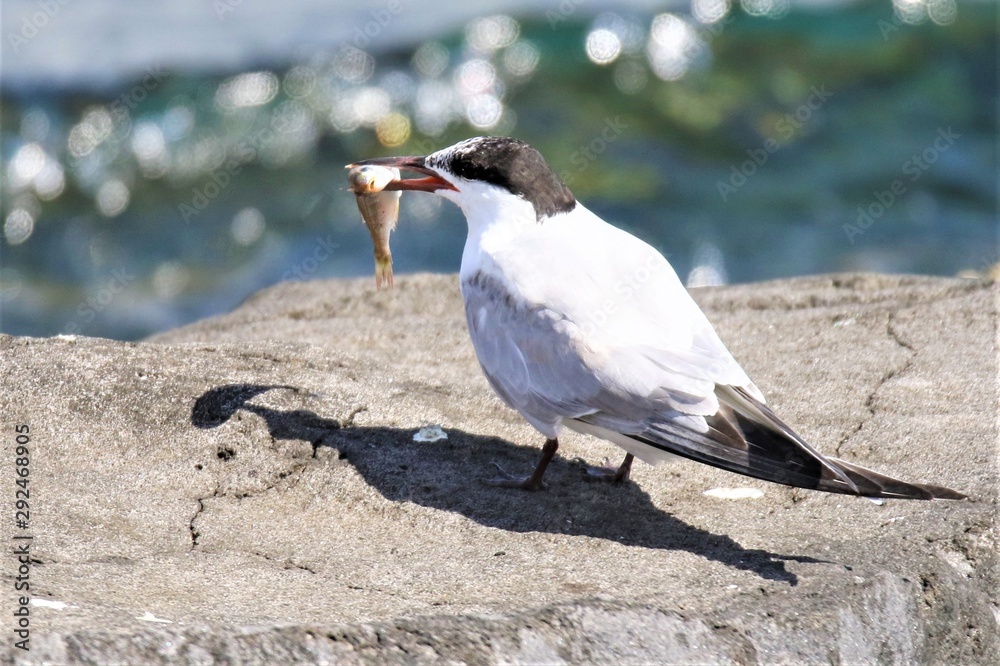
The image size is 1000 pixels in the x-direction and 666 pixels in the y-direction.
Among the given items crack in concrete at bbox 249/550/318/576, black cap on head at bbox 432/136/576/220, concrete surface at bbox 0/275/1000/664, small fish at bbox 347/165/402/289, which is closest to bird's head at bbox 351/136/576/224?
black cap on head at bbox 432/136/576/220

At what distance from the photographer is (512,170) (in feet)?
13.0

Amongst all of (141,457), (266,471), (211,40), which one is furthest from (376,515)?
(211,40)

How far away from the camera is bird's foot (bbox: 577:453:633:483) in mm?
3777

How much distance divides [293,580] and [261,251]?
272 inches

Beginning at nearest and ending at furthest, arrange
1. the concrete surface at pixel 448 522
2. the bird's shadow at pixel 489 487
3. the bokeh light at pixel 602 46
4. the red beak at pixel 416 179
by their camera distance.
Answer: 1. the concrete surface at pixel 448 522
2. the bird's shadow at pixel 489 487
3. the red beak at pixel 416 179
4. the bokeh light at pixel 602 46

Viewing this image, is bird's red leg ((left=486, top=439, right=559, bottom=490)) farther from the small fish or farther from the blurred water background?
the blurred water background

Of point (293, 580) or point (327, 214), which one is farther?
point (327, 214)

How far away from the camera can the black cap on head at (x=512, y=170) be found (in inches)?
156

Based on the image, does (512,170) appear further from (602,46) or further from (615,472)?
(602,46)

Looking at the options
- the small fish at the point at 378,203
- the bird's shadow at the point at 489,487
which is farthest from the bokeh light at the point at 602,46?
the bird's shadow at the point at 489,487

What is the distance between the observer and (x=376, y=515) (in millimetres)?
3512

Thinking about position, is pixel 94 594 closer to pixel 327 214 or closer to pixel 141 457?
pixel 141 457

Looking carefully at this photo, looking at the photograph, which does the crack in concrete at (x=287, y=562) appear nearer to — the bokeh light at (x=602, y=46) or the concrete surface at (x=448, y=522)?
the concrete surface at (x=448, y=522)

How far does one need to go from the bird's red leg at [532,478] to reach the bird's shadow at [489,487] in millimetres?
23
